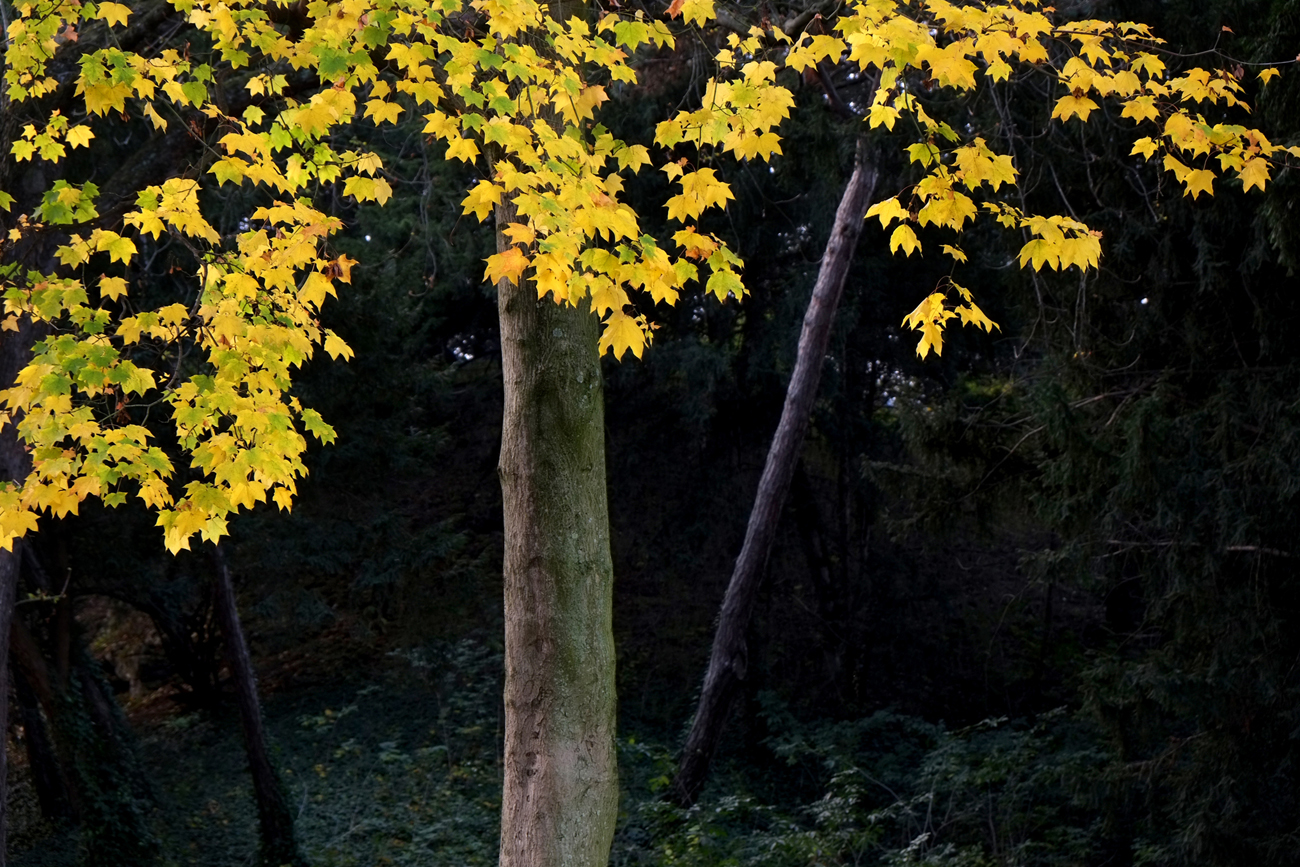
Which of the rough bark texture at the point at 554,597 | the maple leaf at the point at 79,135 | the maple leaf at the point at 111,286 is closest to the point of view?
A: the rough bark texture at the point at 554,597

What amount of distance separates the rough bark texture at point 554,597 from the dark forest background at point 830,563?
3.06m

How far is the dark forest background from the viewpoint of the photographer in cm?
660

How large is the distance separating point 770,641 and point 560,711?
36.4ft

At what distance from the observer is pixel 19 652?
29.8ft

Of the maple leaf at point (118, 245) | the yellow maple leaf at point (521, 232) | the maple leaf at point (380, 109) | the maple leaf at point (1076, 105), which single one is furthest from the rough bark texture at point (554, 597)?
the maple leaf at point (1076, 105)

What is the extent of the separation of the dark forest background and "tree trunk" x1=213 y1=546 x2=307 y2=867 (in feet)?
1.31

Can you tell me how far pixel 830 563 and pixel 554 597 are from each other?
445 inches

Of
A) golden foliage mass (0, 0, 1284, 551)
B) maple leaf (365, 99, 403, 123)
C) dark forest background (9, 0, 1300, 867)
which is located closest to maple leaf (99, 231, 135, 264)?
golden foliage mass (0, 0, 1284, 551)

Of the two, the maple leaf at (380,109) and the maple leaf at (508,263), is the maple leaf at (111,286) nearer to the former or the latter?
the maple leaf at (380,109)

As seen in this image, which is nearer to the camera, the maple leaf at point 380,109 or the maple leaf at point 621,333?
the maple leaf at point 621,333

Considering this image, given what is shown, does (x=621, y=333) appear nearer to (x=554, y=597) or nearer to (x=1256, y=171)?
(x=554, y=597)

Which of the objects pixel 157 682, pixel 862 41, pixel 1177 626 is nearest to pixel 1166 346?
pixel 1177 626

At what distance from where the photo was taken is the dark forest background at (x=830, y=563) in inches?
260

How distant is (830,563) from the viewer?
1489 cm
